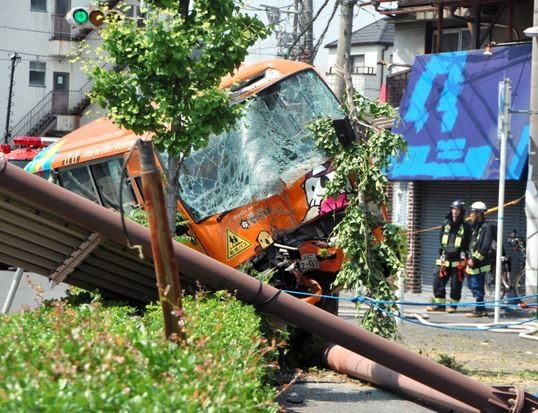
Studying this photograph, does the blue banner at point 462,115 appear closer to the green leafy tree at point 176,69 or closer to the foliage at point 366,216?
the foliage at point 366,216

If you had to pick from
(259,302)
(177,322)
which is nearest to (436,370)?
(259,302)

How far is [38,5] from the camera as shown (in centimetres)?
5131

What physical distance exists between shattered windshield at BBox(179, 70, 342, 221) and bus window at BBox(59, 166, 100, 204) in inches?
58.9

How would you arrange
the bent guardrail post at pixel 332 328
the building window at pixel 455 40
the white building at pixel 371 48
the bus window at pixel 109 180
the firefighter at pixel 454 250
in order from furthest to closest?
the white building at pixel 371 48
the building window at pixel 455 40
the firefighter at pixel 454 250
the bus window at pixel 109 180
the bent guardrail post at pixel 332 328

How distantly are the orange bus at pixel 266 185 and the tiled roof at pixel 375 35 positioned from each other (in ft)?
121

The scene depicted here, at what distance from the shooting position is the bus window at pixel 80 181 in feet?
44.9

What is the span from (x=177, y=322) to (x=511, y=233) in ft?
56.7

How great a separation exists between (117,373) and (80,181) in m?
9.64

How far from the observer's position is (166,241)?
493 centimetres

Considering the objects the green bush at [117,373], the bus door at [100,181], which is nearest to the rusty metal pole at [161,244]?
the green bush at [117,373]

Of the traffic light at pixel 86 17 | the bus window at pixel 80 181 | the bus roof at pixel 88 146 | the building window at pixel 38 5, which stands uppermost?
the building window at pixel 38 5

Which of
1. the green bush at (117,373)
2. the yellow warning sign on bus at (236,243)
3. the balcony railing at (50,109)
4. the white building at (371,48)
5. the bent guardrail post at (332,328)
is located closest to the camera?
the green bush at (117,373)

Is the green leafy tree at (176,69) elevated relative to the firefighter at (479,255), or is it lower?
elevated

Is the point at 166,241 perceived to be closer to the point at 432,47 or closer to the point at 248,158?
the point at 248,158
